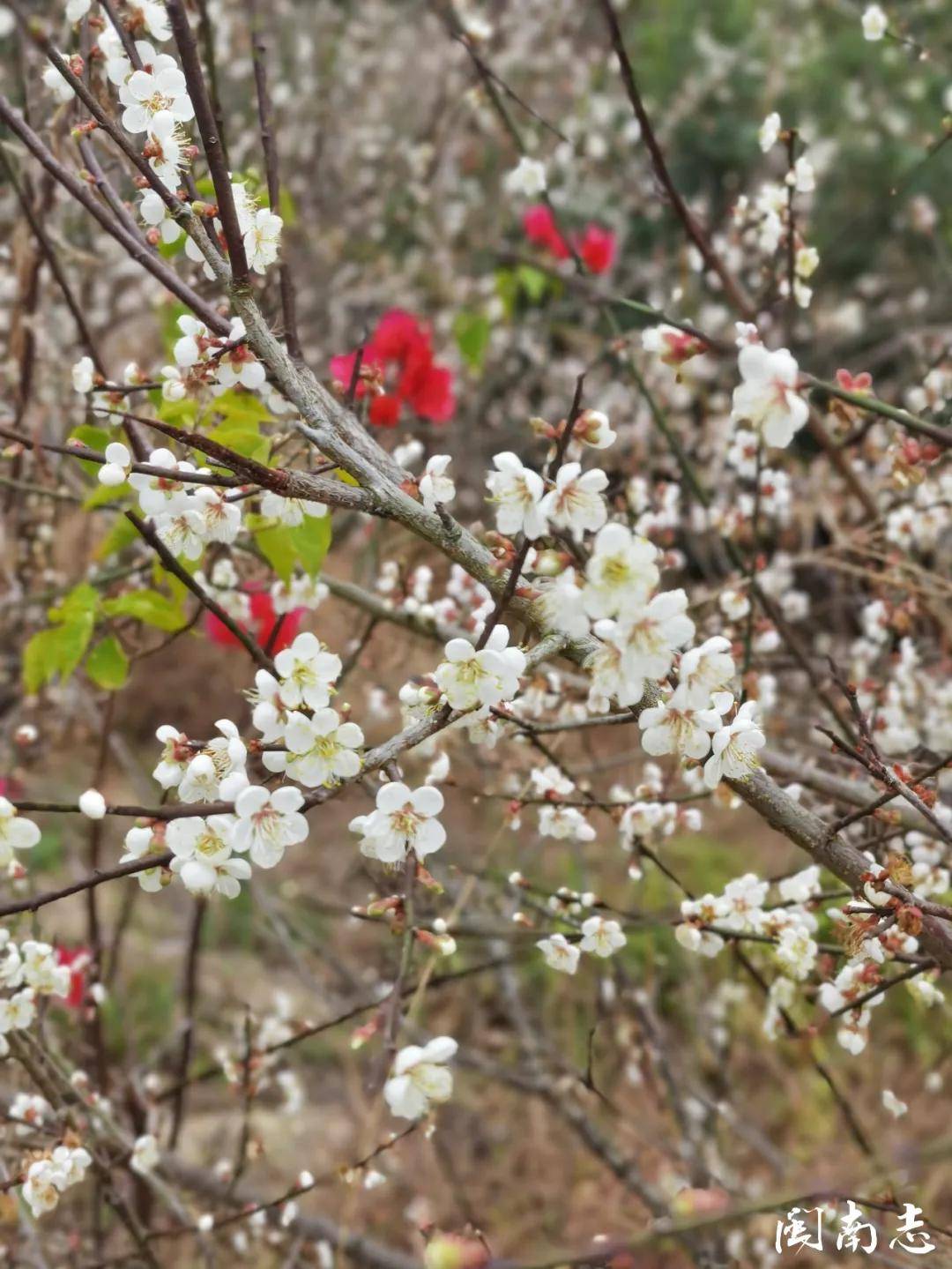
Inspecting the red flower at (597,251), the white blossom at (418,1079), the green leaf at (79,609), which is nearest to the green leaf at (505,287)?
the red flower at (597,251)

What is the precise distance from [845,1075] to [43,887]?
272cm

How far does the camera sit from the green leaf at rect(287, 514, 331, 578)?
1.36 metres

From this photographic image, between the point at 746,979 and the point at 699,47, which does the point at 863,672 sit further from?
the point at 699,47

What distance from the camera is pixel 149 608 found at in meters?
1.57

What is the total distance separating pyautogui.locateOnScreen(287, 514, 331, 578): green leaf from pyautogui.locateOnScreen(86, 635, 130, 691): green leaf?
0.40m

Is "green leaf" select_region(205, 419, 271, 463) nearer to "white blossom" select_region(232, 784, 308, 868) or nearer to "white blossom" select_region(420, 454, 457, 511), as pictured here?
"white blossom" select_region(420, 454, 457, 511)

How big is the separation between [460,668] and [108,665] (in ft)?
2.82

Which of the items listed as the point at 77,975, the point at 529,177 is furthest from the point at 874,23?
the point at 77,975

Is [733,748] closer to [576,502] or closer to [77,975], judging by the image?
[576,502]

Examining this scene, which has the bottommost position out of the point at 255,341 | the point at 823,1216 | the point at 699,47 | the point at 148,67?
the point at 823,1216

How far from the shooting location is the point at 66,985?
4.90 ft

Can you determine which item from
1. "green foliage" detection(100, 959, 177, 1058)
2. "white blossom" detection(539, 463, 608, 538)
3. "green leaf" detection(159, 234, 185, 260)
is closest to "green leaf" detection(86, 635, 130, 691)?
"green leaf" detection(159, 234, 185, 260)

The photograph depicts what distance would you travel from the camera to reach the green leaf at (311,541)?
136 centimetres

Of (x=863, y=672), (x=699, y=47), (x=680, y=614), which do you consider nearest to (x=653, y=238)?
(x=699, y=47)
